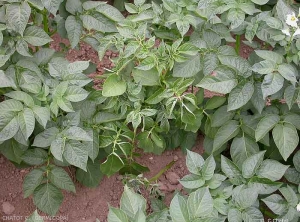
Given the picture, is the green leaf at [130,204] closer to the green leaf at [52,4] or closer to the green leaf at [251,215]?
the green leaf at [251,215]

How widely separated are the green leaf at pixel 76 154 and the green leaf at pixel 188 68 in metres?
0.54

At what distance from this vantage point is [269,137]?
2.67 metres

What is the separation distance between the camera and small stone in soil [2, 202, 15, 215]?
2684 mm

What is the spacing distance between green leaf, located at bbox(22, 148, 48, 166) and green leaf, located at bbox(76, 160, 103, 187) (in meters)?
0.27

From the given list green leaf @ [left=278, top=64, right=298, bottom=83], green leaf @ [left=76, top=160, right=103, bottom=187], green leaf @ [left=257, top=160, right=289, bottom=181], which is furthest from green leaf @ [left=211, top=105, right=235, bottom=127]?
green leaf @ [left=76, top=160, right=103, bottom=187]

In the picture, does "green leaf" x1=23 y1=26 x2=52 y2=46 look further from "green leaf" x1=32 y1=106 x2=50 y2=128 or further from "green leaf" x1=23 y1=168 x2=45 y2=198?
"green leaf" x1=23 y1=168 x2=45 y2=198

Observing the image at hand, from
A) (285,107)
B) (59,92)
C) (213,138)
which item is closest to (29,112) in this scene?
(59,92)

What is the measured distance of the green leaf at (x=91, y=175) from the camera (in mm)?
2672

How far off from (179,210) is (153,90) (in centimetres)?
88

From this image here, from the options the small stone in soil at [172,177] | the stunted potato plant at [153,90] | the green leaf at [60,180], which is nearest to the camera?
the stunted potato plant at [153,90]

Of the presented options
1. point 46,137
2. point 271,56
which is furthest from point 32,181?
point 271,56

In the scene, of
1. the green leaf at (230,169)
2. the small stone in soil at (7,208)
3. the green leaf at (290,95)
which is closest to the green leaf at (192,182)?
the green leaf at (230,169)

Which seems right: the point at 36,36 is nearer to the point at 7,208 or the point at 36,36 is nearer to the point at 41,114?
the point at 41,114

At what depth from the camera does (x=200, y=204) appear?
1822mm
